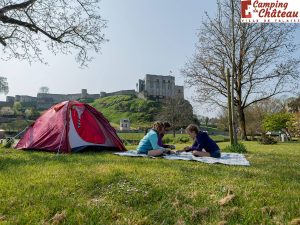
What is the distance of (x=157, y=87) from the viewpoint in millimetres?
146000

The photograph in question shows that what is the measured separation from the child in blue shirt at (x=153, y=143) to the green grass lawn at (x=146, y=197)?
10.5ft

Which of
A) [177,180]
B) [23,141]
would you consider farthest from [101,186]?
[23,141]

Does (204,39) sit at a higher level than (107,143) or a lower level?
higher

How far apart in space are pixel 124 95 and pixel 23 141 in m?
144

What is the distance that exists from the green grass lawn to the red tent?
496cm

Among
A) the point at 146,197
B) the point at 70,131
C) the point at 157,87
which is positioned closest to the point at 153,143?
the point at 70,131

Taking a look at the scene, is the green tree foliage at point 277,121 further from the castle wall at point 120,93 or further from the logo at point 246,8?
the castle wall at point 120,93

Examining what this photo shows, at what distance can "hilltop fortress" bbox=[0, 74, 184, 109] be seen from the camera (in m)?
144

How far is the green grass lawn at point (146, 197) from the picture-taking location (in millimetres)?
4375

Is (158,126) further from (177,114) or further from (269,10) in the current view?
(177,114)

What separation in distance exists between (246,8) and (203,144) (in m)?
12.0

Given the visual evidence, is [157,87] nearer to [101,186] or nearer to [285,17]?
[285,17]

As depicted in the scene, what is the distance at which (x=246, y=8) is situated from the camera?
1897 cm

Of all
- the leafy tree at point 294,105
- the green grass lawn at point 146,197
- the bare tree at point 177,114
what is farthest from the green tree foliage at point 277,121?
the green grass lawn at point 146,197
